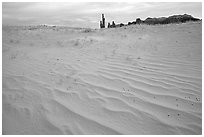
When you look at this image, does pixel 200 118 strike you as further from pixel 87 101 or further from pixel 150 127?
pixel 87 101

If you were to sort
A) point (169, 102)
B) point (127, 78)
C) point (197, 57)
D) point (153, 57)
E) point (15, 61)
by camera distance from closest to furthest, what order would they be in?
point (169, 102) → point (127, 78) → point (197, 57) → point (153, 57) → point (15, 61)

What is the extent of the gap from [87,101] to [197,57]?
3.67 metres

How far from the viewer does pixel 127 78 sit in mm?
3961

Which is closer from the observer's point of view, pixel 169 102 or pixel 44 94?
pixel 169 102

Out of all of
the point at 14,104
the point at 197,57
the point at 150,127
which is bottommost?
the point at 150,127

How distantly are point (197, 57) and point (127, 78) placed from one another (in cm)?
247

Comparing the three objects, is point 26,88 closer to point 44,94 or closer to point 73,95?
point 44,94

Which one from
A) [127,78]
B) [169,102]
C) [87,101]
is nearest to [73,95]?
[87,101]

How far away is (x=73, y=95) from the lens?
131 inches

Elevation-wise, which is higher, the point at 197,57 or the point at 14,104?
the point at 197,57

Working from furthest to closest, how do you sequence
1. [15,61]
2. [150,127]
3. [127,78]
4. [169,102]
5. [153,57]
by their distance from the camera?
[15,61]
[153,57]
[127,78]
[169,102]
[150,127]

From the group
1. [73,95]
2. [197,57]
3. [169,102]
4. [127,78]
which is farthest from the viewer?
[197,57]

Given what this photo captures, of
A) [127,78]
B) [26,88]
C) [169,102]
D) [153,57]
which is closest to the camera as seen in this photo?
[169,102]

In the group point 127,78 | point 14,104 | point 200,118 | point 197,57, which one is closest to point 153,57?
point 197,57
